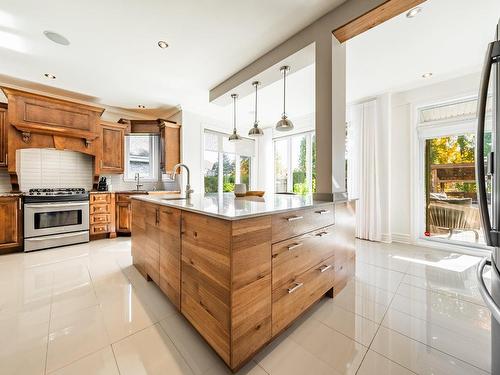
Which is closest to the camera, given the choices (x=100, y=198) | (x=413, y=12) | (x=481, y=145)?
(x=481, y=145)

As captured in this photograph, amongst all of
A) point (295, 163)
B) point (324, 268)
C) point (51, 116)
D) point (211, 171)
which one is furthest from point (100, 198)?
point (295, 163)

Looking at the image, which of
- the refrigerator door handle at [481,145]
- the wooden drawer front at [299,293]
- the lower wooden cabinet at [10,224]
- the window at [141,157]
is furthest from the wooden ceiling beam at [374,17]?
the lower wooden cabinet at [10,224]

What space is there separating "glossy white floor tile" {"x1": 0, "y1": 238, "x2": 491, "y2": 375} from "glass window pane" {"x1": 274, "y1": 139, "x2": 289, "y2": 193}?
3880 mm

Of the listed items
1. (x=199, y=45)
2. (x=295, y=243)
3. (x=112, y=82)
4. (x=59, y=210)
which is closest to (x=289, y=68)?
(x=199, y=45)

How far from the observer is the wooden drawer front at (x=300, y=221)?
1.33m

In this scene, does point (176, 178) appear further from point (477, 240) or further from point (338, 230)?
point (477, 240)

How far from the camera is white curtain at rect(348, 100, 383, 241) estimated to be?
396 cm

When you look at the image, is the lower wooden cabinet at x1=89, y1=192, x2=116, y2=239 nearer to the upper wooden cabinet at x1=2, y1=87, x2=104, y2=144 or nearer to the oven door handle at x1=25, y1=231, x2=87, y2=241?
the oven door handle at x1=25, y1=231, x2=87, y2=241

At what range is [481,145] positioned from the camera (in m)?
0.85

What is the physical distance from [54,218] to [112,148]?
1591mm

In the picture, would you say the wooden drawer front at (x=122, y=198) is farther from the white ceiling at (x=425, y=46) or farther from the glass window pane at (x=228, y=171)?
the white ceiling at (x=425, y=46)

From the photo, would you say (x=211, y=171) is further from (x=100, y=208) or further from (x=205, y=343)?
(x=205, y=343)

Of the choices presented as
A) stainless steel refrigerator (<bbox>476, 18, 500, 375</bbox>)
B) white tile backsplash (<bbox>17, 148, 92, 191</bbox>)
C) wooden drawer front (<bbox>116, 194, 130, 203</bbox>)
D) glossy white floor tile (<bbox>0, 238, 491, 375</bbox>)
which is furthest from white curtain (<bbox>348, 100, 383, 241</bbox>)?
white tile backsplash (<bbox>17, 148, 92, 191</bbox>)

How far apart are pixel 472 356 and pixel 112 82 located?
506 cm
